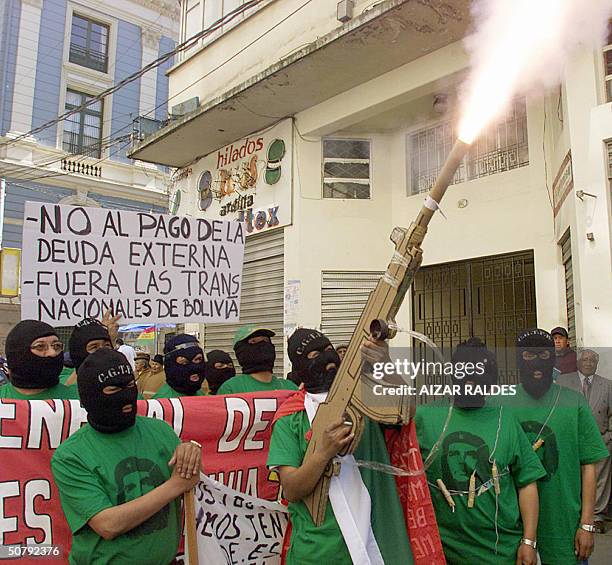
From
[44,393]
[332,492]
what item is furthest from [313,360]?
[44,393]

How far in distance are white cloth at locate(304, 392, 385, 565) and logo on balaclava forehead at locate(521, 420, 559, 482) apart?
43.8 inches

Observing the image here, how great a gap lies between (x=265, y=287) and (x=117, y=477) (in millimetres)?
9191

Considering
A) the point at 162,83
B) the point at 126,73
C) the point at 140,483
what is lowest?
the point at 140,483

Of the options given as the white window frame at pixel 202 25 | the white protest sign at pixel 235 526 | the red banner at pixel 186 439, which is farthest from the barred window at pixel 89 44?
the white protest sign at pixel 235 526

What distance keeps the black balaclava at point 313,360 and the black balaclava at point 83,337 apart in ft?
5.62

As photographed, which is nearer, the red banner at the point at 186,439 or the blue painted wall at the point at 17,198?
the red banner at the point at 186,439

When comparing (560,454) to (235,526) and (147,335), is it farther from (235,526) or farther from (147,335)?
(147,335)

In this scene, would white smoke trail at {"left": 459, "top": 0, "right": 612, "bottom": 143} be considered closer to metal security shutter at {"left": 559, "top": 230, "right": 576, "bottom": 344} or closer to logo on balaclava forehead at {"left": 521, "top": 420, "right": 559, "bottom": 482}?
logo on balaclava forehead at {"left": 521, "top": 420, "right": 559, "bottom": 482}

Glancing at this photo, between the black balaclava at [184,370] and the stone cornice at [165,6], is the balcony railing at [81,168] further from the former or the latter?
the black balaclava at [184,370]

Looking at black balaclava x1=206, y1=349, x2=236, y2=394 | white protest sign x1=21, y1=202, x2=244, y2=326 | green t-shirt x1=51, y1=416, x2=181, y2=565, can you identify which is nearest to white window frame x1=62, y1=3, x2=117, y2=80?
white protest sign x1=21, y1=202, x2=244, y2=326

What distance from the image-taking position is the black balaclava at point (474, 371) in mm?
2928

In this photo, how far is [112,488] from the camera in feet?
7.70

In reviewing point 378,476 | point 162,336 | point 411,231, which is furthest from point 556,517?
point 162,336

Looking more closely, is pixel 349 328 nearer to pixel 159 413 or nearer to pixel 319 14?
pixel 319 14
